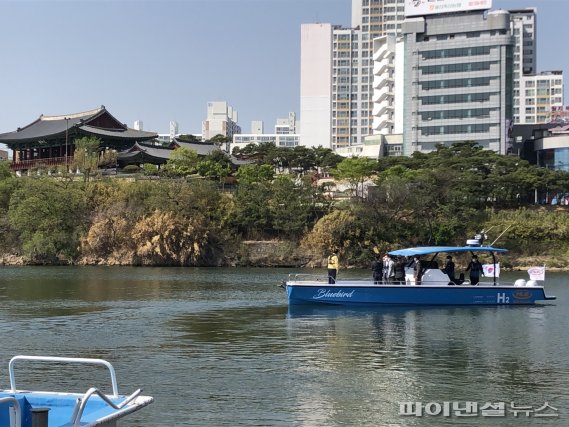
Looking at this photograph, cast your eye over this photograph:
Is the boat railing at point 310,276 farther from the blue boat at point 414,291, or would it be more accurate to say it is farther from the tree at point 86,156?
the tree at point 86,156

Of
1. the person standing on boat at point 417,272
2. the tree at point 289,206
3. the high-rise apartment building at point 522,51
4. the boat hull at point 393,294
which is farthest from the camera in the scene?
the high-rise apartment building at point 522,51

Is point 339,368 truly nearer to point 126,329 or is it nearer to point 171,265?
point 126,329

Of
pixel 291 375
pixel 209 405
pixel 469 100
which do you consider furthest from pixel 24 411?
pixel 469 100

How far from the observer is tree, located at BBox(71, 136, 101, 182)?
258 feet

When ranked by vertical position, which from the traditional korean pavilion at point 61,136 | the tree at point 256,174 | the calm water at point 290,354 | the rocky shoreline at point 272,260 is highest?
the traditional korean pavilion at point 61,136

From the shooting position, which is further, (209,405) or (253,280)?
(253,280)

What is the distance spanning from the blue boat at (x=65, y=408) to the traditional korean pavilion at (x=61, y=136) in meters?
78.3

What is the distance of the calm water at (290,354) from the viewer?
14992 millimetres

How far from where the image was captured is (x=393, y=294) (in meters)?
31.0

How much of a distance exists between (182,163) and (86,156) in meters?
10.3

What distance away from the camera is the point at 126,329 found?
25391 millimetres

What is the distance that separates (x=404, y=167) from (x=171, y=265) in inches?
1164
